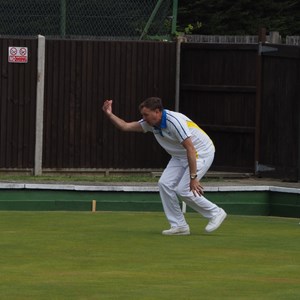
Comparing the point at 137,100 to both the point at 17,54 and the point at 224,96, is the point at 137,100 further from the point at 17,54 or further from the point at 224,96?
the point at 17,54

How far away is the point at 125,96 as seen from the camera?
759 inches

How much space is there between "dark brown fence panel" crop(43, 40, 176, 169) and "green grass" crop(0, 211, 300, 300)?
4.14m

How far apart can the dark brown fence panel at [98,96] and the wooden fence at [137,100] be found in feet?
0.05

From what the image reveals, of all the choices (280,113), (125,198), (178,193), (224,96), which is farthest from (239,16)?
(178,193)

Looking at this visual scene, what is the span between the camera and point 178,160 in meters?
12.9

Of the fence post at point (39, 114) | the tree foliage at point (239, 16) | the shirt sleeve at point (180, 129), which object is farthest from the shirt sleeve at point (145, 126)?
the tree foliage at point (239, 16)

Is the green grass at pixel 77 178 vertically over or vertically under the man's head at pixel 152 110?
under

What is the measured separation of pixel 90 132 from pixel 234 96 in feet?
7.38

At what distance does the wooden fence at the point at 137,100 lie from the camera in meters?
18.7

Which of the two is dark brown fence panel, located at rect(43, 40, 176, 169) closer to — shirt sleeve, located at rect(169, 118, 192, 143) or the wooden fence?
the wooden fence

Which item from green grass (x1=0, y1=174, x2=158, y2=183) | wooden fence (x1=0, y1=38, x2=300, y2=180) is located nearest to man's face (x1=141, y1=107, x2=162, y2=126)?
green grass (x1=0, y1=174, x2=158, y2=183)

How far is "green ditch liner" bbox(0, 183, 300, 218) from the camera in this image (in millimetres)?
16141

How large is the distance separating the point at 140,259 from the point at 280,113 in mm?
8265

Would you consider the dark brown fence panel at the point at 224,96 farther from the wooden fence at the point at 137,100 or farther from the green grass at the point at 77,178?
the green grass at the point at 77,178
